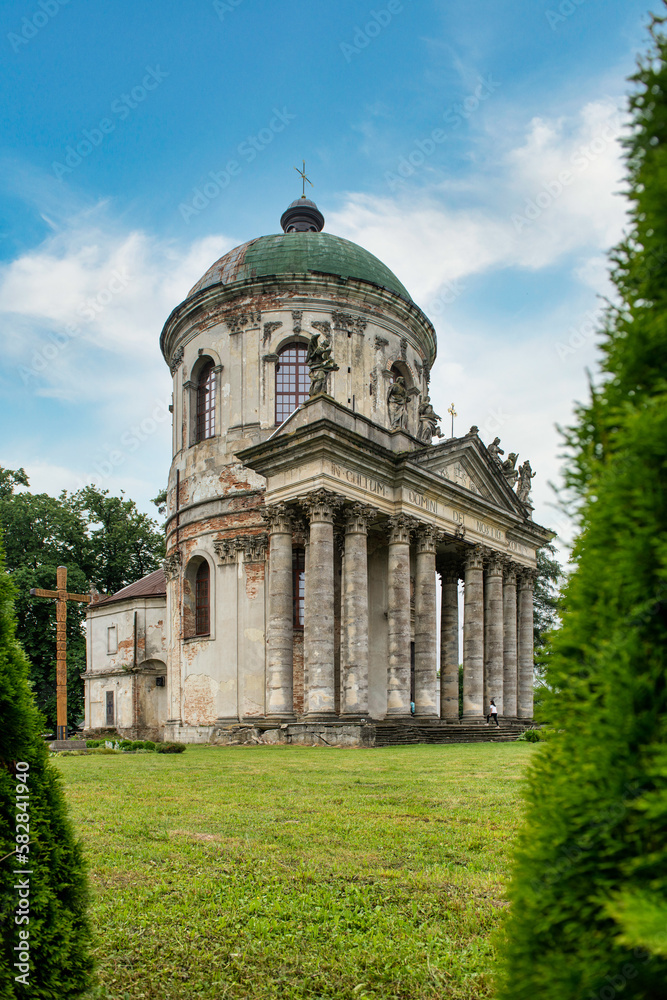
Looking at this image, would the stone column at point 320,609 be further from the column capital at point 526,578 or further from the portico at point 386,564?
the column capital at point 526,578

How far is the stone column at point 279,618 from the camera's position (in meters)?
24.4

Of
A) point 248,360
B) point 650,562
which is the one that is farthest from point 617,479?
point 248,360

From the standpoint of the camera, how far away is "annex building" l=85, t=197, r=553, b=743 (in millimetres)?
24281

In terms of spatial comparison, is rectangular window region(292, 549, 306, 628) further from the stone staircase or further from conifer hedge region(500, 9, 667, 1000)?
conifer hedge region(500, 9, 667, 1000)

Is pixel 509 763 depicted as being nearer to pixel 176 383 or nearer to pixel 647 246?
pixel 647 246

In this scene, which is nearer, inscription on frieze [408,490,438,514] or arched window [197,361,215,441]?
inscription on frieze [408,490,438,514]

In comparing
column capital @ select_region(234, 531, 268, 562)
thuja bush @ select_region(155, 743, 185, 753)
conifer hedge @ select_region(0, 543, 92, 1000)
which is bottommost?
thuja bush @ select_region(155, 743, 185, 753)

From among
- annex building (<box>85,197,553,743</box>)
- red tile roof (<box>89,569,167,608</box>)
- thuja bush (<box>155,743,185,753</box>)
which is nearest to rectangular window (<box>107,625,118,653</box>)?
annex building (<box>85,197,553,743</box>)

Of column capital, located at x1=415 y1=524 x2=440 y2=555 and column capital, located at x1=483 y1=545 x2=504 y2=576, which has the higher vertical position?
column capital, located at x1=415 y1=524 x2=440 y2=555

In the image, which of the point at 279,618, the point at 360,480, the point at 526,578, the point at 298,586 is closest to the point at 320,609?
the point at 279,618

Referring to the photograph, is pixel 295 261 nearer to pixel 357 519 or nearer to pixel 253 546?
pixel 253 546

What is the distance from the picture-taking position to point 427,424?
95.0ft

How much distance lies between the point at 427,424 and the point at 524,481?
348 inches

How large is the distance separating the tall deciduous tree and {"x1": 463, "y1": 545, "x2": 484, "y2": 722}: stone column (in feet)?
69.5
